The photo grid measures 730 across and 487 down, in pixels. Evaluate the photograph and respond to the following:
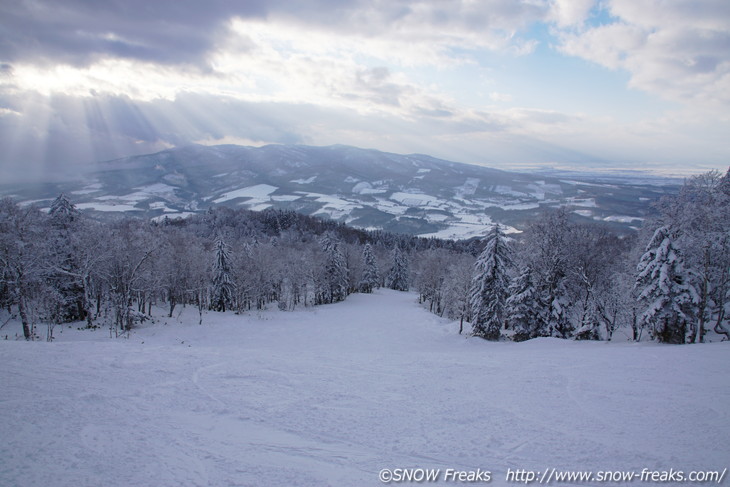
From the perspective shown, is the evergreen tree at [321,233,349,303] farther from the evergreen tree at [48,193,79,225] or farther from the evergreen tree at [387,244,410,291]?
the evergreen tree at [48,193,79,225]

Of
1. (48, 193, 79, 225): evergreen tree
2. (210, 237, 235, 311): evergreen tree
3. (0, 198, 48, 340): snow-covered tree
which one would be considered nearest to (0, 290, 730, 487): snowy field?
(0, 198, 48, 340): snow-covered tree

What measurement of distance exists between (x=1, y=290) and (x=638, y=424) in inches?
1604

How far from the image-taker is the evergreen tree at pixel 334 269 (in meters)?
61.4

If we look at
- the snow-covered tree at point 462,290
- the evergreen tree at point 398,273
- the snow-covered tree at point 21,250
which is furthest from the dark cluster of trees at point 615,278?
the evergreen tree at point 398,273

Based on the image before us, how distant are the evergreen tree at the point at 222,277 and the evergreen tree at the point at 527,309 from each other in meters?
34.1

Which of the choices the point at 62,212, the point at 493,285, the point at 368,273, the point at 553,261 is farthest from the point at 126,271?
the point at 368,273

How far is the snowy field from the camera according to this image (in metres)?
7.00

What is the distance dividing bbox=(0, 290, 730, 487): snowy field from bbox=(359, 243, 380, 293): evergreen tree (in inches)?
2265

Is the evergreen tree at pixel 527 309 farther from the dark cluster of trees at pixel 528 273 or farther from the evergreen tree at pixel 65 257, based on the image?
the evergreen tree at pixel 65 257

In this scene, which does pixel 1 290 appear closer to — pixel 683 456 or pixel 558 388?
pixel 558 388

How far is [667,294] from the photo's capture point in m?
20.0

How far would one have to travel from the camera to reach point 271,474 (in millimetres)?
6805

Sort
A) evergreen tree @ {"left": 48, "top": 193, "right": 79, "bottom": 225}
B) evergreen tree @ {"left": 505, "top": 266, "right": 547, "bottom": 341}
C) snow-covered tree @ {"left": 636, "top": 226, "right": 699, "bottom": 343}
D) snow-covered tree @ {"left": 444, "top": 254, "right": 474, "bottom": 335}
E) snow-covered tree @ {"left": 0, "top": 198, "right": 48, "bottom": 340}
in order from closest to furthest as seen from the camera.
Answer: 1. snow-covered tree @ {"left": 636, "top": 226, "right": 699, "bottom": 343}
2. snow-covered tree @ {"left": 0, "top": 198, "right": 48, "bottom": 340}
3. evergreen tree @ {"left": 505, "top": 266, "right": 547, "bottom": 341}
4. evergreen tree @ {"left": 48, "top": 193, "right": 79, "bottom": 225}
5. snow-covered tree @ {"left": 444, "top": 254, "right": 474, "bottom": 335}

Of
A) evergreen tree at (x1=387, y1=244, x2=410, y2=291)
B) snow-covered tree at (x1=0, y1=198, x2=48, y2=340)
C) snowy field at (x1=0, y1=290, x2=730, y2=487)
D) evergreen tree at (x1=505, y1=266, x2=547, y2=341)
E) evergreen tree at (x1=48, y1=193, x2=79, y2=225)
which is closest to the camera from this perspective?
snowy field at (x1=0, y1=290, x2=730, y2=487)
